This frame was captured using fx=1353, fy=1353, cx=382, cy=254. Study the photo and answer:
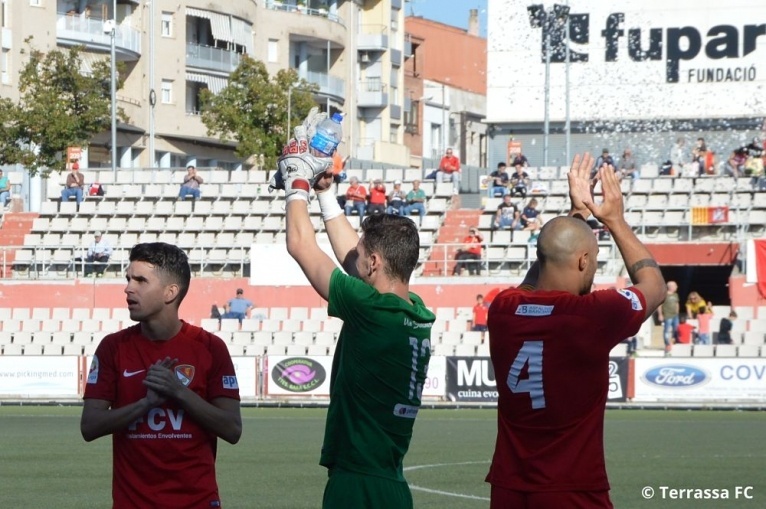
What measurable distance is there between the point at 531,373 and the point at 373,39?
70.4 meters

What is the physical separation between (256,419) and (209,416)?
16729 mm

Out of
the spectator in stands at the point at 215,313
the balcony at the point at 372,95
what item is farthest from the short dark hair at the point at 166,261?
the balcony at the point at 372,95

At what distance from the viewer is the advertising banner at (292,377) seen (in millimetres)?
25719

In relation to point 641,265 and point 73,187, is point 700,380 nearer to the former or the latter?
point 641,265

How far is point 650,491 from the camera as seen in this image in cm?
1348

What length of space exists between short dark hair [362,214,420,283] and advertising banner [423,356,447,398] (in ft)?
63.8

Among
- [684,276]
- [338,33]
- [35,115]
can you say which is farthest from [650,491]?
[338,33]

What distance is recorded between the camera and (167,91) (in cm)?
6131

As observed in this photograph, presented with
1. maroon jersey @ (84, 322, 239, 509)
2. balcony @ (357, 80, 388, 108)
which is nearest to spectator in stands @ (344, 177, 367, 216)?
maroon jersey @ (84, 322, 239, 509)

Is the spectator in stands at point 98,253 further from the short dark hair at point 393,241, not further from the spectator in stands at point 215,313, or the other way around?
the short dark hair at point 393,241

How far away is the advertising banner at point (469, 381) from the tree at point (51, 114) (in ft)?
73.8

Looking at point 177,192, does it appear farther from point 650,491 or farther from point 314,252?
point 314,252

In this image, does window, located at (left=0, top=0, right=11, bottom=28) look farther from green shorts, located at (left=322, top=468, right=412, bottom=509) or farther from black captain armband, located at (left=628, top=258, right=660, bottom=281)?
black captain armband, located at (left=628, top=258, right=660, bottom=281)

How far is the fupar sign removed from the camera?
50125 mm
